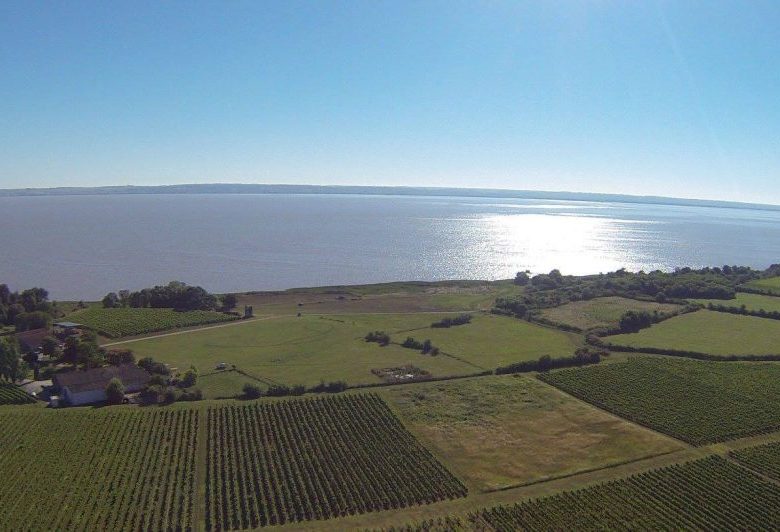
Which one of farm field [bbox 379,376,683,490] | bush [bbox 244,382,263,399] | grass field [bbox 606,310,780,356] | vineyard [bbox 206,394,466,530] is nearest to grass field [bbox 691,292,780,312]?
grass field [bbox 606,310,780,356]

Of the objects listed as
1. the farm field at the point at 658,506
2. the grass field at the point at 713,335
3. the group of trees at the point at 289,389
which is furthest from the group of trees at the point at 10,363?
the grass field at the point at 713,335

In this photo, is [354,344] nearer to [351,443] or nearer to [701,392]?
[351,443]

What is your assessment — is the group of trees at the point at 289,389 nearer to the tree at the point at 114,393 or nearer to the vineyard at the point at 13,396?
the tree at the point at 114,393

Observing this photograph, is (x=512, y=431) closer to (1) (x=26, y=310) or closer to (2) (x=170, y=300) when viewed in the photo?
(2) (x=170, y=300)

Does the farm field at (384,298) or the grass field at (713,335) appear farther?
the farm field at (384,298)

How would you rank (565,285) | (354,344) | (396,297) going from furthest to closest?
(565,285) < (396,297) < (354,344)

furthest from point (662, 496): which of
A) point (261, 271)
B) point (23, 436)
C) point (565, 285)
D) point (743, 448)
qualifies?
point (261, 271)
